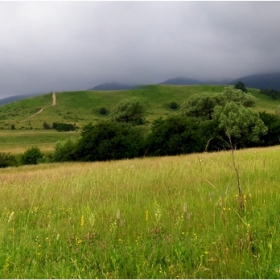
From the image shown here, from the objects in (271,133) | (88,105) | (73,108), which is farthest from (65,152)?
(88,105)

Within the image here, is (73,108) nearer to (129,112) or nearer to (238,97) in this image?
(129,112)

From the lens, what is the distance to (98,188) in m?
6.12

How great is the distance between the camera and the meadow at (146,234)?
117 inches

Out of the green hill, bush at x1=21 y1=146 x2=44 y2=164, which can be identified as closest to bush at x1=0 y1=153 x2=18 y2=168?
bush at x1=21 y1=146 x2=44 y2=164

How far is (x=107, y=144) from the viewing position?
44.3 m

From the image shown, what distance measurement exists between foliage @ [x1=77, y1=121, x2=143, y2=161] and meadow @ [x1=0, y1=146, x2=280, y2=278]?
126ft

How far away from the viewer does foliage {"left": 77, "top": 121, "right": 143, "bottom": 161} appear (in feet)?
145

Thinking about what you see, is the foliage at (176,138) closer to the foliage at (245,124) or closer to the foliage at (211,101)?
the foliage at (245,124)

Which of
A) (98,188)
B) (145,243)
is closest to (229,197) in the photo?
(145,243)

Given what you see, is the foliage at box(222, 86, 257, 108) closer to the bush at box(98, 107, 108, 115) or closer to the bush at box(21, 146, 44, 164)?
the bush at box(21, 146, 44, 164)

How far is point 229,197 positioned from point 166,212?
103 centimetres

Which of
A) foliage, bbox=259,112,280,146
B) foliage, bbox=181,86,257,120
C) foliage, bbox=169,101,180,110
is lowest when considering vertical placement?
foliage, bbox=259,112,280,146

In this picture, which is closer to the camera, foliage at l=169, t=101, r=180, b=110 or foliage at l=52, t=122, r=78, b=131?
foliage at l=52, t=122, r=78, b=131

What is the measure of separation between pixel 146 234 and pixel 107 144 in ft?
134
